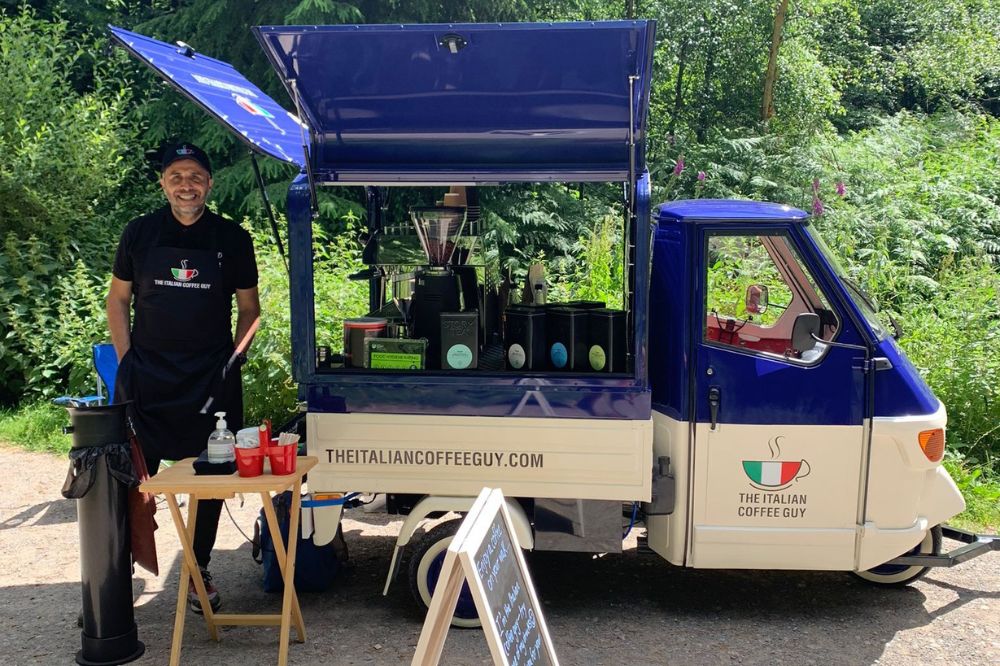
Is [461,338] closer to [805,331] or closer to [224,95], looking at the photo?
[805,331]

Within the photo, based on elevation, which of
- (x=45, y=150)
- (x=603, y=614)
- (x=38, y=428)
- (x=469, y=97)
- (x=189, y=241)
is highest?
(x=45, y=150)

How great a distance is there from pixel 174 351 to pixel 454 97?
1739 mm

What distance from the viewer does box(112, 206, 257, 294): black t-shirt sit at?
4.21m

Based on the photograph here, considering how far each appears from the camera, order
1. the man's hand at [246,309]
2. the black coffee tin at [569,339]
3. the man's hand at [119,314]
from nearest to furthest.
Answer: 1. the black coffee tin at [569,339]
2. the man's hand at [119,314]
3. the man's hand at [246,309]

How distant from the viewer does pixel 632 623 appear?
167 inches

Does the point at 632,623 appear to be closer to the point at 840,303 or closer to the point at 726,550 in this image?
the point at 726,550

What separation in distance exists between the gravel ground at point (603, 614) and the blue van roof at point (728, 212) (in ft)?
6.12

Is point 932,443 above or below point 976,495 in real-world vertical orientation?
above

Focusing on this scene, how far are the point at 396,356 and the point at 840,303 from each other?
1.96 metres

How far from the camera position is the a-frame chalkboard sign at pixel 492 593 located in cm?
223

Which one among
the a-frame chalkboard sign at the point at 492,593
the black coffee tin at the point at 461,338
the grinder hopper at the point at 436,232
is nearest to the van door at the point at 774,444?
the black coffee tin at the point at 461,338

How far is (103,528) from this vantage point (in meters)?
3.83

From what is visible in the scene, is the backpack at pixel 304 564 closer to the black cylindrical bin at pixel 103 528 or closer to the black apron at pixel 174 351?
the black apron at pixel 174 351

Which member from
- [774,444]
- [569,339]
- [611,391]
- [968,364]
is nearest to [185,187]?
[569,339]
